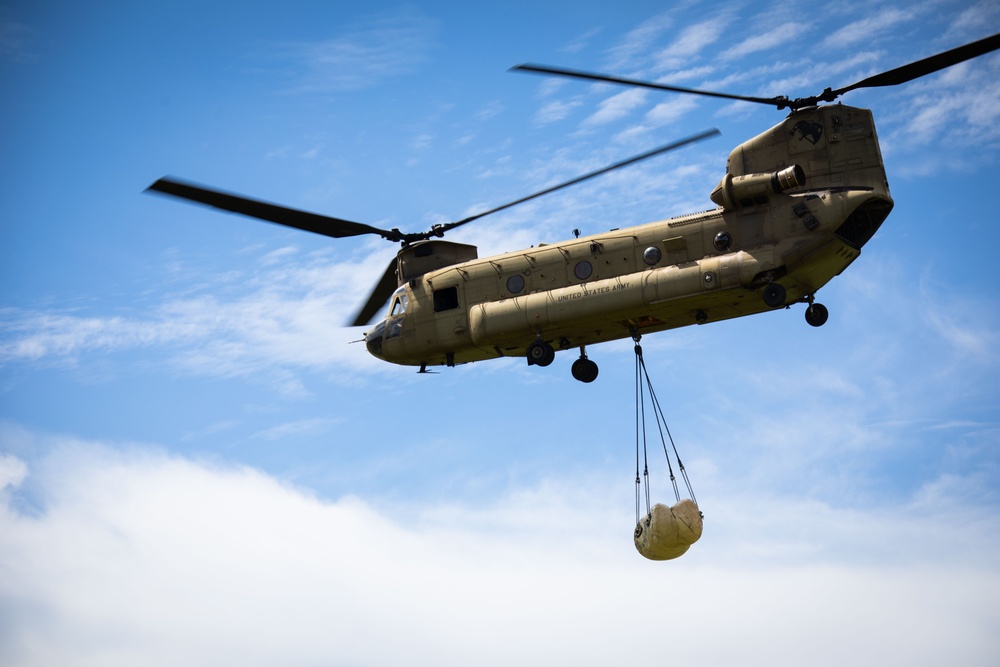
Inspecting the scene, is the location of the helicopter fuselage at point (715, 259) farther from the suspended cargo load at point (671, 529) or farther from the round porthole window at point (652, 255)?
the suspended cargo load at point (671, 529)

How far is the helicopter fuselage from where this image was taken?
34.6 meters

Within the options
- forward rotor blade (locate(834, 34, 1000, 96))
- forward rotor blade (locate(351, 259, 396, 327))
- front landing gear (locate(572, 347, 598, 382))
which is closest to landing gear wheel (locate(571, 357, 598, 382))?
front landing gear (locate(572, 347, 598, 382))

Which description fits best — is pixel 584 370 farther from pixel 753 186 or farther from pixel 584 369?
pixel 753 186

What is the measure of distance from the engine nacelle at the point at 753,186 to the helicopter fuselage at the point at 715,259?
0.08ft

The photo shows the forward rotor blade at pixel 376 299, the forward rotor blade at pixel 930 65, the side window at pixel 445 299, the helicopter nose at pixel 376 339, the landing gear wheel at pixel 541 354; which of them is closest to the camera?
Answer: the forward rotor blade at pixel 930 65

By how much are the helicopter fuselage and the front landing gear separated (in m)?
0.36

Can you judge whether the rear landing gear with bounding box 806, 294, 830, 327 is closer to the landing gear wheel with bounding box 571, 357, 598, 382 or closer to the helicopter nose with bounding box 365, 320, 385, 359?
the landing gear wheel with bounding box 571, 357, 598, 382

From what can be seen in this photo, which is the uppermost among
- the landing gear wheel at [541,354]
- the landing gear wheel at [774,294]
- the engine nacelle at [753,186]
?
the engine nacelle at [753,186]

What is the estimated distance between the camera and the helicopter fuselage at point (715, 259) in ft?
114

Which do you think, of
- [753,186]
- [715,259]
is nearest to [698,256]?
[715,259]

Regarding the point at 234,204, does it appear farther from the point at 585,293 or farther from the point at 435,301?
the point at 585,293

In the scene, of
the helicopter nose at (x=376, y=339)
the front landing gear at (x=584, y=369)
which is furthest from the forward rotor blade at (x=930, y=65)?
the helicopter nose at (x=376, y=339)

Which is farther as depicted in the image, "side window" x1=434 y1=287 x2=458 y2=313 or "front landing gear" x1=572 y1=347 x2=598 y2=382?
"side window" x1=434 y1=287 x2=458 y2=313

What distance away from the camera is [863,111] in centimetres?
3553
